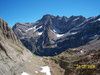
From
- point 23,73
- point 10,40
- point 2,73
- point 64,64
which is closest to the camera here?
point 2,73

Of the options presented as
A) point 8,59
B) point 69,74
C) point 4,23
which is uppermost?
point 4,23

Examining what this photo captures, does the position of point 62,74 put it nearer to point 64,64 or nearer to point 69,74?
point 69,74

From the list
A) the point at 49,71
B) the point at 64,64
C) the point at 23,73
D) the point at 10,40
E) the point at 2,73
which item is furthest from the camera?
the point at 64,64

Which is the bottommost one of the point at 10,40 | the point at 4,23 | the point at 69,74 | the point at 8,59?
the point at 69,74

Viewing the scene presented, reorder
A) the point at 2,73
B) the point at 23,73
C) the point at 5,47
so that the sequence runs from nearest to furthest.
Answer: the point at 2,73
the point at 23,73
the point at 5,47

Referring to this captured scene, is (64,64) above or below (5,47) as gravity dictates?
below

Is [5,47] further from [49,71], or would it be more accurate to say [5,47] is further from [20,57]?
[49,71]

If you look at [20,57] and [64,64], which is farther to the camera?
[64,64]

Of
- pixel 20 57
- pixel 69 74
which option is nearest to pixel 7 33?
pixel 20 57

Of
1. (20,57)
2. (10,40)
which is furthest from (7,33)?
(20,57)
